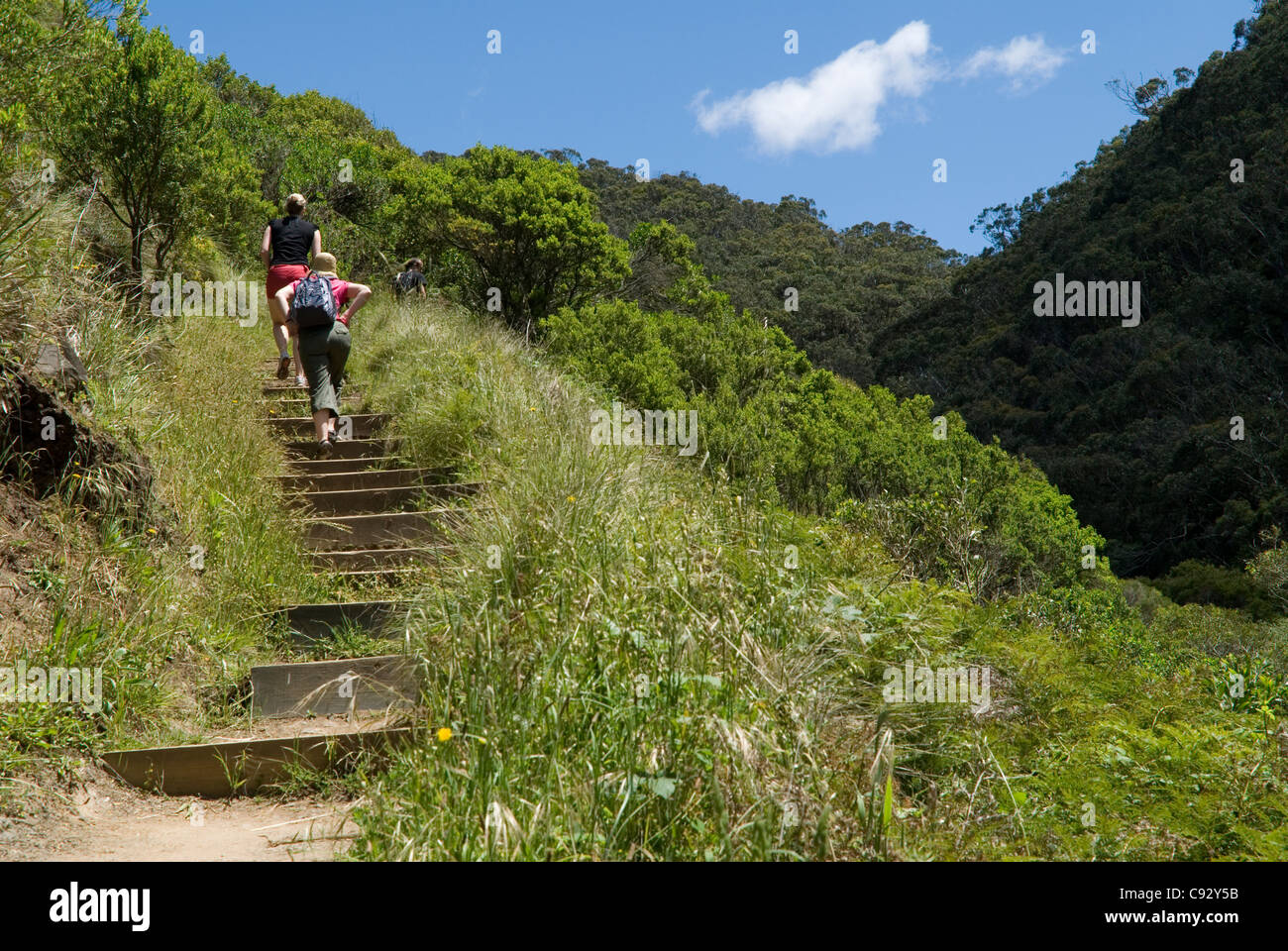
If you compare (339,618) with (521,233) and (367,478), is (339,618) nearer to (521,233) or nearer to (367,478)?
(367,478)

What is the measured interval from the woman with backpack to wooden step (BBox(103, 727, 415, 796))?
4.17 meters

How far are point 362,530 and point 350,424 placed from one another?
253 cm

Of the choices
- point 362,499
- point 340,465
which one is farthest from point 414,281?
point 362,499

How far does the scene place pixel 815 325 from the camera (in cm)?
4766

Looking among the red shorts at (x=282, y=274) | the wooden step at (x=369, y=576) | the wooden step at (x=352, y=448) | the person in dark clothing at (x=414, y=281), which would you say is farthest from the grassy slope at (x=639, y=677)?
the person in dark clothing at (x=414, y=281)

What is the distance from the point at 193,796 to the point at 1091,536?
58.2 feet

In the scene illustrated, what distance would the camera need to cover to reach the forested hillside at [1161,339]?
29.7 metres

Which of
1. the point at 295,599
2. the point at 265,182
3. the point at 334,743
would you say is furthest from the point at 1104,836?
the point at 265,182

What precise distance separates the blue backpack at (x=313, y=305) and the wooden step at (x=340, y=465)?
1154 millimetres

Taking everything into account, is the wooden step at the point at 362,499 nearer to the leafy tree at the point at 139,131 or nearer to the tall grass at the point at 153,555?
the tall grass at the point at 153,555

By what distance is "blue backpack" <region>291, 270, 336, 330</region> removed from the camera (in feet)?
25.2

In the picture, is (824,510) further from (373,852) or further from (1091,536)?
(373,852)

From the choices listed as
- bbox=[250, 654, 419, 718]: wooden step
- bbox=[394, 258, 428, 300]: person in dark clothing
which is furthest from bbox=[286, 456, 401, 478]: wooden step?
bbox=[394, 258, 428, 300]: person in dark clothing

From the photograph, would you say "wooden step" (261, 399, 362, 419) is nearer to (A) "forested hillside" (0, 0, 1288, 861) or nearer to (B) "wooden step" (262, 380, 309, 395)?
(B) "wooden step" (262, 380, 309, 395)
